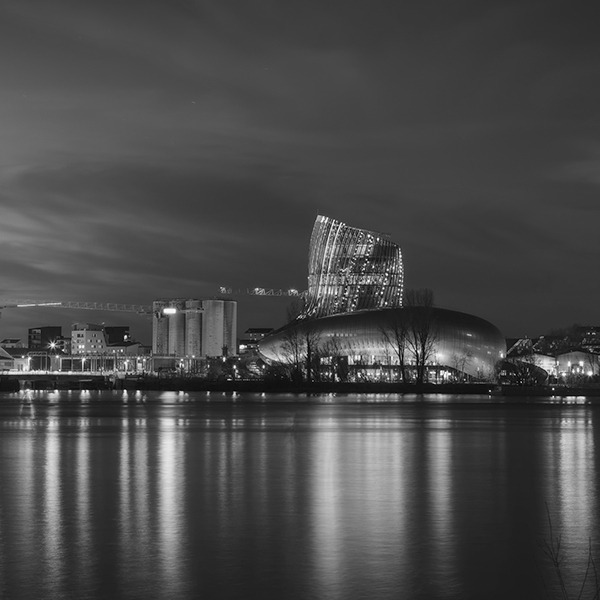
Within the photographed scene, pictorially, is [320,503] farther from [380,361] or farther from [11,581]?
[380,361]

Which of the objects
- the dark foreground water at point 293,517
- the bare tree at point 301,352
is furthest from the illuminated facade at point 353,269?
the dark foreground water at point 293,517

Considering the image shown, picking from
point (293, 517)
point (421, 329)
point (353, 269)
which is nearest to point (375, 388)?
point (421, 329)

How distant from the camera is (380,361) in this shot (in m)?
160

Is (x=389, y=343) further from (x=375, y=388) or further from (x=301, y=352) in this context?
(x=375, y=388)

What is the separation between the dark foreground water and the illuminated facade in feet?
534

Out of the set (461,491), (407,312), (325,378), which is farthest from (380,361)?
(461,491)

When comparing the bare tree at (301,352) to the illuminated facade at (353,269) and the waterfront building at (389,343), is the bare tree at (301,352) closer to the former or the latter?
the waterfront building at (389,343)

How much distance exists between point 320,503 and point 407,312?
132 metres

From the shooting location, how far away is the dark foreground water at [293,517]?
41.1 ft

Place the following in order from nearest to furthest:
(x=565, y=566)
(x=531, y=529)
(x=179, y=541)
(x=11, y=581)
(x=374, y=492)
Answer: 1. (x=11, y=581)
2. (x=565, y=566)
3. (x=179, y=541)
4. (x=531, y=529)
5. (x=374, y=492)

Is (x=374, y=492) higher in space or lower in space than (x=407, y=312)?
lower

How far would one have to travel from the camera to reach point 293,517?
17.4 metres

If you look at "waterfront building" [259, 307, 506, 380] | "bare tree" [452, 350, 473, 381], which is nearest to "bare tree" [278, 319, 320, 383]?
"waterfront building" [259, 307, 506, 380]

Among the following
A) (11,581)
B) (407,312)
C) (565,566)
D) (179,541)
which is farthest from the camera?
(407,312)
